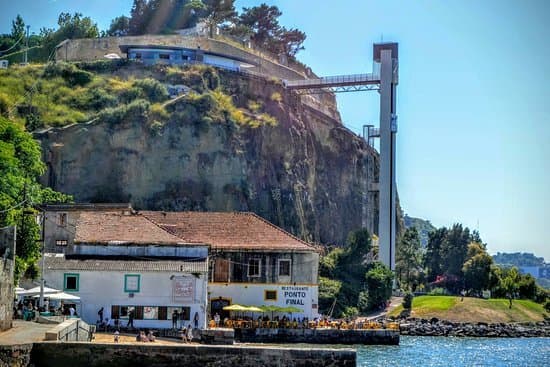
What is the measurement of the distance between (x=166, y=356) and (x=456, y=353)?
28.3 m

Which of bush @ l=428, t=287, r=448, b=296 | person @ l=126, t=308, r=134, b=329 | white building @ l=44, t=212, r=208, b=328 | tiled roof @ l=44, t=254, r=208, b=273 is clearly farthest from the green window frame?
bush @ l=428, t=287, r=448, b=296

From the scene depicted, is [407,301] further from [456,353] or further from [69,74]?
[69,74]

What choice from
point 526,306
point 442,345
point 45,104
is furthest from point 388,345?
point 45,104

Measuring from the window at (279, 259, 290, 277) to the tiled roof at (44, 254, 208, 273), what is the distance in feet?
30.0

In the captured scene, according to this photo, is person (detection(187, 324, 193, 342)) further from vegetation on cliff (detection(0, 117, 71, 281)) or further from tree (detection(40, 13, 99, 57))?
tree (detection(40, 13, 99, 57))

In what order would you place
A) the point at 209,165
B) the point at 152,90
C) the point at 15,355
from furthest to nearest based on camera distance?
the point at 152,90, the point at 209,165, the point at 15,355

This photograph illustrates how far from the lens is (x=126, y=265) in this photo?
57344 mm

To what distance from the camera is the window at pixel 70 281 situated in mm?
56656

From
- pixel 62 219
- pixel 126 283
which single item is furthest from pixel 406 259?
pixel 126 283

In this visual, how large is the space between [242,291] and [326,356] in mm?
26447

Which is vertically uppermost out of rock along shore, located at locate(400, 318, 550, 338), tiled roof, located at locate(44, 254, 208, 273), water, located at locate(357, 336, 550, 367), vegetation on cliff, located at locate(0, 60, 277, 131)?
vegetation on cliff, located at locate(0, 60, 277, 131)

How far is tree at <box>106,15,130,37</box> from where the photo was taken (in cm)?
12962

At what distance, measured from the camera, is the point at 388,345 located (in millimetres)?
63781

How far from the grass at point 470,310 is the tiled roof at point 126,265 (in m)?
33.4
